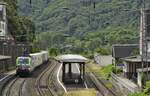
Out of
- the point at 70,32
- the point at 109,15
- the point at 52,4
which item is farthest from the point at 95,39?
the point at 52,4

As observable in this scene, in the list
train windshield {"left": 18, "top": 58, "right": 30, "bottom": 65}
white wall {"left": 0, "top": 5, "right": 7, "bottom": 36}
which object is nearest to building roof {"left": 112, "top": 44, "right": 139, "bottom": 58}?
train windshield {"left": 18, "top": 58, "right": 30, "bottom": 65}

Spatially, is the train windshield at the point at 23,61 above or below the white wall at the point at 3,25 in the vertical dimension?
below

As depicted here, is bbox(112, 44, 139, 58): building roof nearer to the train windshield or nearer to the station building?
the train windshield

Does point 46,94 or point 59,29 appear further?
point 59,29

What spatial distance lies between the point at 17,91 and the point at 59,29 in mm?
103576

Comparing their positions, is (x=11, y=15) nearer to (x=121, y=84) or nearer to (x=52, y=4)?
(x=121, y=84)

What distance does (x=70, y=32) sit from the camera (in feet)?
438

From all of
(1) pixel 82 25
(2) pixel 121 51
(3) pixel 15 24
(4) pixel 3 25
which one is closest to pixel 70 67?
(2) pixel 121 51

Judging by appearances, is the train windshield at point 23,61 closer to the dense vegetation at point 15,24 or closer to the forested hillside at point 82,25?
the dense vegetation at point 15,24

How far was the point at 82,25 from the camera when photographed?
421 feet

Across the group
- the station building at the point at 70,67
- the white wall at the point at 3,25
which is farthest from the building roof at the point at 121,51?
the white wall at the point at 3,25

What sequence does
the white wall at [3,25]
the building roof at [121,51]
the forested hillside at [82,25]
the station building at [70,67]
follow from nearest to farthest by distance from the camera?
the station building at [70,67] → the building roof at [121,51] → the white wall at [3,25] → the forested hillside at [82,25]

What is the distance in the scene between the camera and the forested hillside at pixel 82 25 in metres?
97.3

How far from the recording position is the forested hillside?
3831 inches
